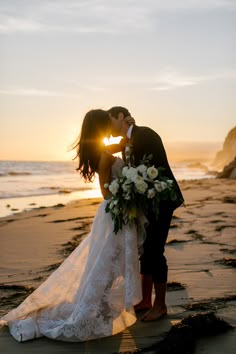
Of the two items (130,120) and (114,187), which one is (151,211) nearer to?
(114,187)

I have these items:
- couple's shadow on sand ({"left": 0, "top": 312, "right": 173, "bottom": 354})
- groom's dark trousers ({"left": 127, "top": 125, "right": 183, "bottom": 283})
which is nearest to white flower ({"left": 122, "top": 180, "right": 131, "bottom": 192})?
groom's dark trousers ({"left": 127, "top": 125, "right": 183, "bottom": 283})

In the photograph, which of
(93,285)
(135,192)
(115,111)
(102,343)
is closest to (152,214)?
(135,192)

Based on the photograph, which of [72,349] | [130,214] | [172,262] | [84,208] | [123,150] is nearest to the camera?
[72,349]

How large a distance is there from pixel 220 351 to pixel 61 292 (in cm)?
153

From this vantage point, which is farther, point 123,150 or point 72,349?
point 123,150

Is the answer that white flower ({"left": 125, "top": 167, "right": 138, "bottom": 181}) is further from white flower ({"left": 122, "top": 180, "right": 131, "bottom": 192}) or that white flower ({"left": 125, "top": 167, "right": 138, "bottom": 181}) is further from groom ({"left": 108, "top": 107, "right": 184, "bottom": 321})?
groom ({"left": 108, "top": 107, "right": 184, "bottom": 321})

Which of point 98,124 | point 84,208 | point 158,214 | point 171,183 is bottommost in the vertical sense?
point 84,208

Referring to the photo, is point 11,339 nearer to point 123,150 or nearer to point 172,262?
point 123,150

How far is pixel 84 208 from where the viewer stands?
13.4 m

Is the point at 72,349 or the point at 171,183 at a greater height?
the point at 171,183

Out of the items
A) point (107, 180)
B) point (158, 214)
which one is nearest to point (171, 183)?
point (158, 214)

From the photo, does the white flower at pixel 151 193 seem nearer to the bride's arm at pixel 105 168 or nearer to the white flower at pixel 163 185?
the white flower at pixel 163 185

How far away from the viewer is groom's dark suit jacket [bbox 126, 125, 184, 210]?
4.66 meters

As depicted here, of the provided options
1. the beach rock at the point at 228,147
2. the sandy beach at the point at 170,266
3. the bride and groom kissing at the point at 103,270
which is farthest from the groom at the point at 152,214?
the beach rock at the point at 228,147
